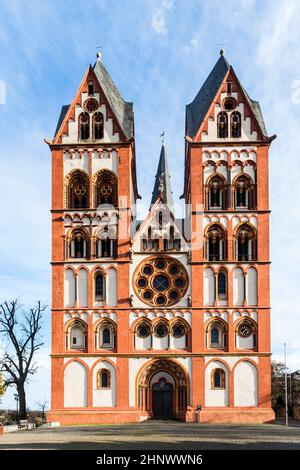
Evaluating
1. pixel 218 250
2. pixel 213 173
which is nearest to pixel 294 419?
pixel 218 250

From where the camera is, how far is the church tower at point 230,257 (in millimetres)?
50312

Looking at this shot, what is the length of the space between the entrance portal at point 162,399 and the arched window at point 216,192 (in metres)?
14.2

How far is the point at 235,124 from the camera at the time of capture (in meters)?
54.5

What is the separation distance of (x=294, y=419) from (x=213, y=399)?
1484 cm

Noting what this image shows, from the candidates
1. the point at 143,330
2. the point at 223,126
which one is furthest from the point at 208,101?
the point at 143,330

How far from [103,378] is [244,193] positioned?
708 inches

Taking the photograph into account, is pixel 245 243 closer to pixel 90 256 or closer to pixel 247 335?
pixel 247 335

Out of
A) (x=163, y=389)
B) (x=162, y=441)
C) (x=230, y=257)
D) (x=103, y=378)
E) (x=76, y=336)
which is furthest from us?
(x=230, y=257)

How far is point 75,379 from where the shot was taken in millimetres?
50406

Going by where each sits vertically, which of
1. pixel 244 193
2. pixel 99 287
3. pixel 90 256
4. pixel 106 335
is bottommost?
pixel 106 335

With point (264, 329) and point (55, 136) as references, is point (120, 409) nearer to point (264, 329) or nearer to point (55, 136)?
point (264, 329)

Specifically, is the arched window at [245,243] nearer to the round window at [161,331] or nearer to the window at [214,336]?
the window at [214,336]

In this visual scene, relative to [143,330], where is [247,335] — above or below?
below

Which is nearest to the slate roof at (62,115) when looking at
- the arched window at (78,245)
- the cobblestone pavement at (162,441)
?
the arched window at (78,245)
